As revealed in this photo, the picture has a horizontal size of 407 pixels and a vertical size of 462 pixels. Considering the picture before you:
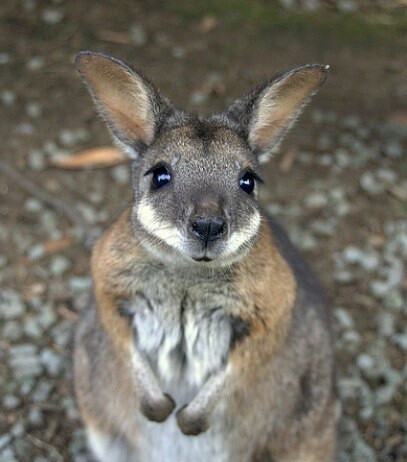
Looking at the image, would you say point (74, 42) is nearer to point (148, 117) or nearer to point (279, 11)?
point (279, 11)

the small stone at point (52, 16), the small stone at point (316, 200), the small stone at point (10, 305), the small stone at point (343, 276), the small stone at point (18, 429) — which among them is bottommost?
the small stone at point (18, 429)

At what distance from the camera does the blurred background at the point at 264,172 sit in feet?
13.1

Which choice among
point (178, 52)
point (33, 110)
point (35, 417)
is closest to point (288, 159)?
point (178, 52)

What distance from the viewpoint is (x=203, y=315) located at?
2.99 m

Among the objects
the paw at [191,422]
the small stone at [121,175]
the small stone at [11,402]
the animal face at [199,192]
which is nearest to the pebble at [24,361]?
the small stone at [11,402]

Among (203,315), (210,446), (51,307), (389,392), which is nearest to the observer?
(203,315)

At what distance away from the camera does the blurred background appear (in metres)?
4.01

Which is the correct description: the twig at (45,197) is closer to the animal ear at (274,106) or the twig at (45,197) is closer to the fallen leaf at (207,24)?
the animal ear at (274,106)

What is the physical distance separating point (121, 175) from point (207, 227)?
2542mm

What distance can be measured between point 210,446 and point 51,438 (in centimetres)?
87

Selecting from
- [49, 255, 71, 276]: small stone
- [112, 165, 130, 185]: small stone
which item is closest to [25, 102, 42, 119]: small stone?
[112, 165, 130, 185]: small stone

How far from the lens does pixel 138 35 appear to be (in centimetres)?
594

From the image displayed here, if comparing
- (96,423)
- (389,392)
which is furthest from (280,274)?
(389,392)

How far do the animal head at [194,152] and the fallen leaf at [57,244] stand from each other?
1.63 meters
